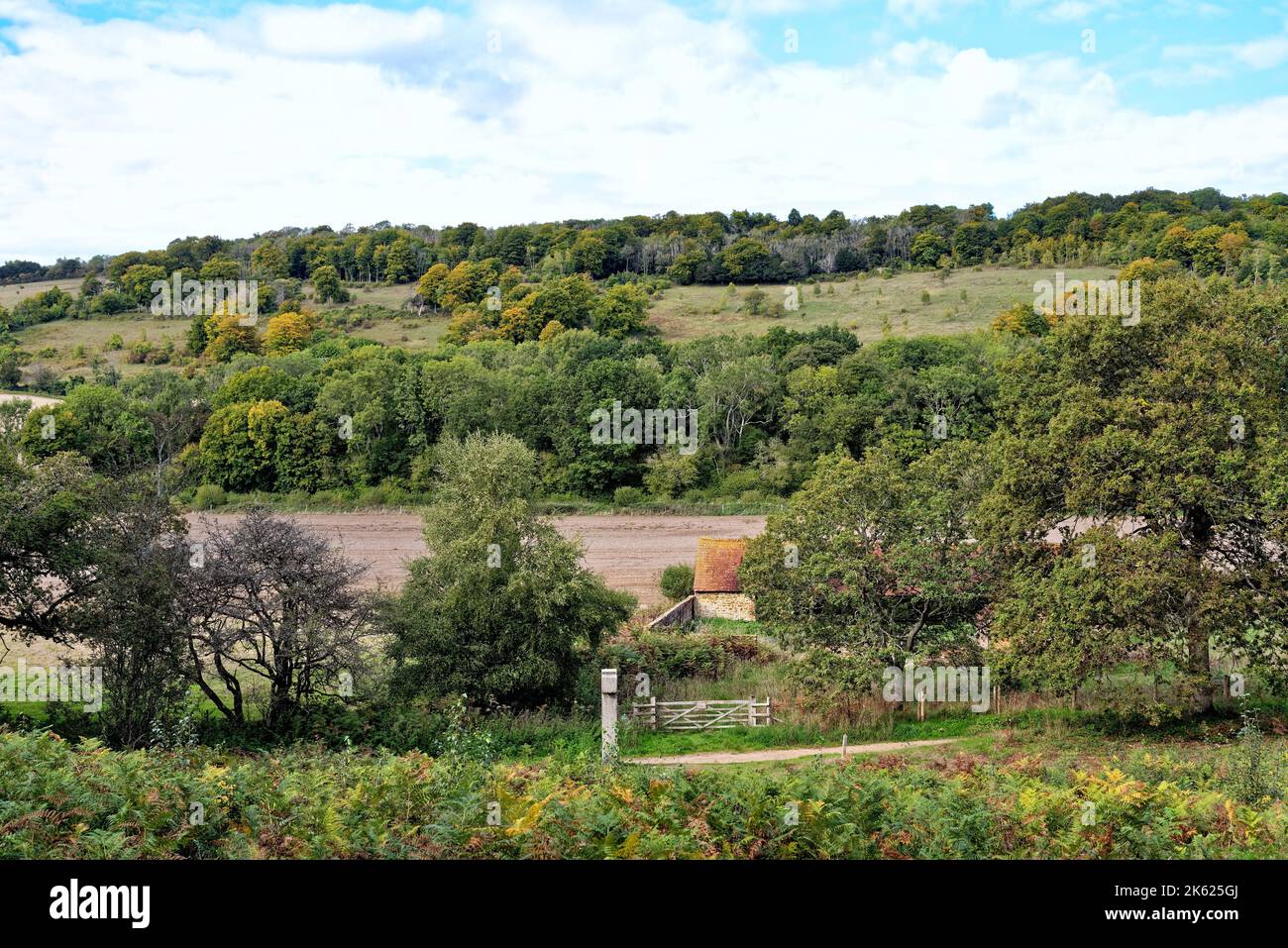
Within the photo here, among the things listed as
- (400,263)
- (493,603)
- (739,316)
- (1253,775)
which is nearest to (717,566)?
(493,603)

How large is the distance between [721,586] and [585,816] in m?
30.3

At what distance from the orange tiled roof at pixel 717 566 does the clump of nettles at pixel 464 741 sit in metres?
14.6

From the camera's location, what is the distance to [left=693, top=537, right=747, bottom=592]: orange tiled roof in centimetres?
3978

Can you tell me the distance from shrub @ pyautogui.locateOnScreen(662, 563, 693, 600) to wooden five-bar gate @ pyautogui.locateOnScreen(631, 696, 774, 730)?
14302 mm

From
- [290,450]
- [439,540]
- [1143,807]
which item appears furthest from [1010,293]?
[1143,807]

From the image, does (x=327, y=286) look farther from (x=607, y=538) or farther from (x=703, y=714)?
(x=703, y=714)

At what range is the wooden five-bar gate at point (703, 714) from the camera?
2695 centimetres

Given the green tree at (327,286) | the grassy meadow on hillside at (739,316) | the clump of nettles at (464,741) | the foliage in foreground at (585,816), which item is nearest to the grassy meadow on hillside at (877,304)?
the grassy meadow on hillside at (739,316)

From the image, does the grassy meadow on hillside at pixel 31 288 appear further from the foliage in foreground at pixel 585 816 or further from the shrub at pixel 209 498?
the foliage in foreground at pixel 585 816

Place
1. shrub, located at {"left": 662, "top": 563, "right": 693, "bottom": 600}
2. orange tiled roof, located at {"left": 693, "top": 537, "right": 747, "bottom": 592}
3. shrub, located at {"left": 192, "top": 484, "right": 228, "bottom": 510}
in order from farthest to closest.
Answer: shrub, located at {"left": 192, "top": 484, "right": 228, "bottom": 510} → shrub, located at {"left": 662, "top": 563, "right": 693, "bottom": 600} → orange tiled roof, located at {"left": 693, "top": 537, "right": 747, "bottom": 592}

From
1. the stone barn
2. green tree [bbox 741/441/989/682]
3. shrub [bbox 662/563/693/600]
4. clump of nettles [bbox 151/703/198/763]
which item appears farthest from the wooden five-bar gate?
shrub [bbox 662/563/693/600]

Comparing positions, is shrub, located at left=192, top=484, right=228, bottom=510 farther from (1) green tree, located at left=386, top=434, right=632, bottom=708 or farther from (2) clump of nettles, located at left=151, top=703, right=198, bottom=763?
Result: (2) clump of nettles, located at left=151, top=703, right=198, bottom=763

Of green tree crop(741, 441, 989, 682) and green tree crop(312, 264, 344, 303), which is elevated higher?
green tree crop(312, 264, 344, 303)

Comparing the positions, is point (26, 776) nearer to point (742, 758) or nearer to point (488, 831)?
point (488, 831)
